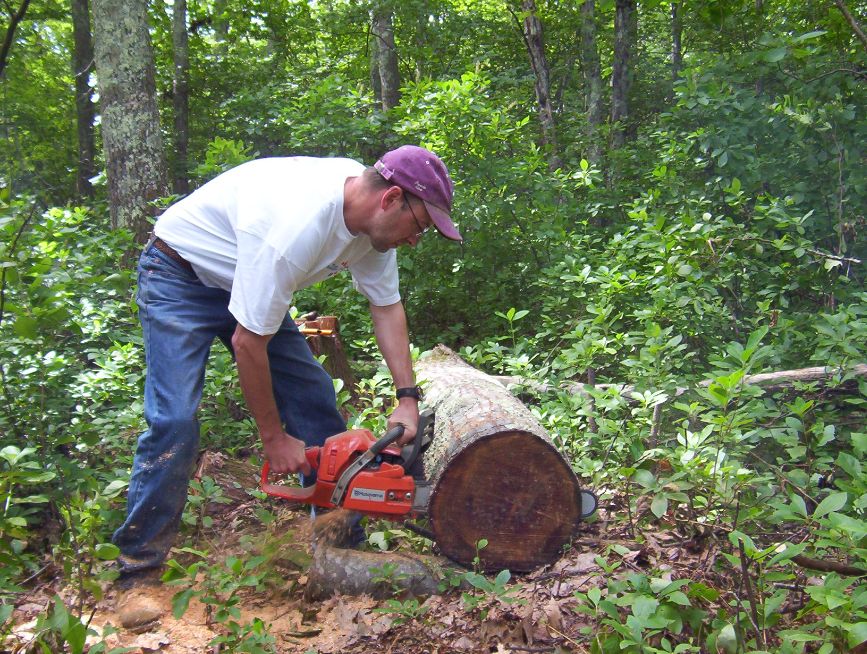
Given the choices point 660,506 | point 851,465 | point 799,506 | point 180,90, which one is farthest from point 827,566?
point 180,90

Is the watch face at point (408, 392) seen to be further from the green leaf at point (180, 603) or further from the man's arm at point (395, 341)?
the green leaf at point (180, 603)

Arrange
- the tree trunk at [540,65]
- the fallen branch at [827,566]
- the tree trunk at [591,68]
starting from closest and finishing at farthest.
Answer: the fallen branch at [827,566], the tree trunk at [540,65], the tree trunk at [591,68]

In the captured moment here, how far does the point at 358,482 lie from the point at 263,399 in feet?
1.82

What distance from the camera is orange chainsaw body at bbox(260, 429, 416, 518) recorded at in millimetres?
2951

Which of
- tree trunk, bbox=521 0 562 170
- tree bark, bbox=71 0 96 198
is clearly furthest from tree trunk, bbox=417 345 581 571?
tree bark, bbox=71 0 96 198

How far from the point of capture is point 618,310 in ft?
17.9

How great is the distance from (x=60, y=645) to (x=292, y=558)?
3.92 ft

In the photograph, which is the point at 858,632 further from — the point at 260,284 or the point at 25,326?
the point at 25,326

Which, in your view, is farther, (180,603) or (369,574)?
(369,574)

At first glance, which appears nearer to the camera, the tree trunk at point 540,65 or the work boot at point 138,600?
the work boot at point 138,600

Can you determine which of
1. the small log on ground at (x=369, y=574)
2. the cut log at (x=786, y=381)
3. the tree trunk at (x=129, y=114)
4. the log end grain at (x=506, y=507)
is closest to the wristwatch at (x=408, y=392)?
the log end grain at (x=506, y=507)

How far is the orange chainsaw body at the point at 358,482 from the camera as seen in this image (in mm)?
2951

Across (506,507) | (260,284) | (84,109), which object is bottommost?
(506,507)

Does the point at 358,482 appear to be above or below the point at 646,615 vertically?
above
